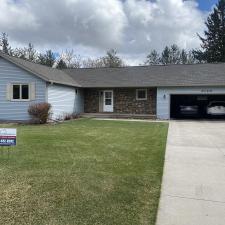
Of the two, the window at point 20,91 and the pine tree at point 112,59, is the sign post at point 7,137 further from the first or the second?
the pine tree at point 112,59

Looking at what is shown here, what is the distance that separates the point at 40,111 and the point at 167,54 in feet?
158

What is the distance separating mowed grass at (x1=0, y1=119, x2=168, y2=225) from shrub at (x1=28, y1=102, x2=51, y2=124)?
8697 millimetres

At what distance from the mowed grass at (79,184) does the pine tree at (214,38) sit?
3851cm

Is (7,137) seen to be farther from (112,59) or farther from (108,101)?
(112,59)

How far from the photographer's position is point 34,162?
299 inches

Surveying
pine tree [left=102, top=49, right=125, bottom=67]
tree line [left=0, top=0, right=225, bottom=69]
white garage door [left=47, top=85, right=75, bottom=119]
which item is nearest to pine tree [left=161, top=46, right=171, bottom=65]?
tree line [left=0, top=0, right=225, bottom=69]

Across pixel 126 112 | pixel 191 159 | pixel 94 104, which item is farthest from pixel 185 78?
pixel 191 159

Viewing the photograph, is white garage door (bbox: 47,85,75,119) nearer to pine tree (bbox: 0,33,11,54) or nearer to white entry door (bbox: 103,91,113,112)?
white entry door (bbox: 103,91,113,112)

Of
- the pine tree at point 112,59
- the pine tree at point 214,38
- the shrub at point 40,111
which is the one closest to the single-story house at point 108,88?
the shrub at point 40,111

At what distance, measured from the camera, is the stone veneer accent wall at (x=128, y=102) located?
79.2 ft

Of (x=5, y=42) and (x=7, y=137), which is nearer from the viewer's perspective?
(x=7, y=137)

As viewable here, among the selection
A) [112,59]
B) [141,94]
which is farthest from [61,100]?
[112,59]

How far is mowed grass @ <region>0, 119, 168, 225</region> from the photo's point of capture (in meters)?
4.52

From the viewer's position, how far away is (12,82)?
780 inches
